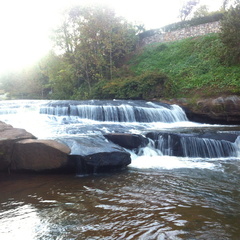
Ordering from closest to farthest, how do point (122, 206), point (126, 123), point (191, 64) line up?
point (122, 206) → point (126, 123) → point (191, 64)

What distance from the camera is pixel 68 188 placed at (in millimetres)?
5121

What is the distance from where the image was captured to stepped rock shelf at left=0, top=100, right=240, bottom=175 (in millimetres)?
6352

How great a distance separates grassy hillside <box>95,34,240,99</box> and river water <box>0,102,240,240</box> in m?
10.2

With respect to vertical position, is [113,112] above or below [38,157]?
above

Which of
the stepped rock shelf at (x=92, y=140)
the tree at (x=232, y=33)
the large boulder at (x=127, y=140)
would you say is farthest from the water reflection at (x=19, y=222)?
the tree at (x=232, y=33)

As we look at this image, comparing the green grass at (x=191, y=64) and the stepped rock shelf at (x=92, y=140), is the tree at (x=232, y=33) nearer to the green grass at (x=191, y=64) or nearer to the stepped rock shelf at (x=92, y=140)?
the green grass at (x=191, y=64)

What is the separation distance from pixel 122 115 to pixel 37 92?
21.8 metres

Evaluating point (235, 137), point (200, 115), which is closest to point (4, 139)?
point (235, 137)

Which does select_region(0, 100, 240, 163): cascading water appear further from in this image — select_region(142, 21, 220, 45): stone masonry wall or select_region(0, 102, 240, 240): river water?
select_region(142, 21, 220, 45): stone masonry wall

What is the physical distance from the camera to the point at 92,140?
7.54m

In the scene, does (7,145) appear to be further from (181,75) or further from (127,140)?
(181,75)

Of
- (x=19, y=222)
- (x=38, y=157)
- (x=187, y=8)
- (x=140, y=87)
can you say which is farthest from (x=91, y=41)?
(x=187, y=8)

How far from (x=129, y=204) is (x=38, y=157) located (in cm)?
322

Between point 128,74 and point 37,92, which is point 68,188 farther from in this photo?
point 37,92
